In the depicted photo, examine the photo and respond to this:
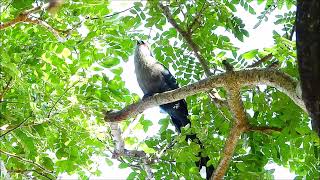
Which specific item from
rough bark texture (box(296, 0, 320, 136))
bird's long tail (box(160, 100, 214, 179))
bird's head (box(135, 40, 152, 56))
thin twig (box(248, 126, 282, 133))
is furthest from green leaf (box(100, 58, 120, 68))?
rough bark texture (box(296, 0, 320, 136))

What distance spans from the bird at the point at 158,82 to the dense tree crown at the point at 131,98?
118mm

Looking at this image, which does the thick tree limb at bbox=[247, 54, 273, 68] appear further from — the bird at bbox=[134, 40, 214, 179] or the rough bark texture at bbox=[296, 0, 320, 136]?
the rough bark texture at bbox=[296, 0, 320, 136]

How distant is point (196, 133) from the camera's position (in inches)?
146

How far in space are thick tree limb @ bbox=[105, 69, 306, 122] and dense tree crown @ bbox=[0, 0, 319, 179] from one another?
2 cm

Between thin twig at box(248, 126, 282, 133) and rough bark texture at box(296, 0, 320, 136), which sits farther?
thin twig at box(248, 126, 282, 133)

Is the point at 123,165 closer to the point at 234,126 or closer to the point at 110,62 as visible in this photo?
the point at 110,62

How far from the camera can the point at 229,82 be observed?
2.87 meters

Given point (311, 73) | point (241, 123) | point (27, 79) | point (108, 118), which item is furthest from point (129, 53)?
point (311, 73)

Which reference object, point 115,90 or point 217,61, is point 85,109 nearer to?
point 115,90

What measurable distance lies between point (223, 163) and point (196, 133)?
1.27 feet

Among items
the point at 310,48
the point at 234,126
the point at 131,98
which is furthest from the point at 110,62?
the point at 310,48

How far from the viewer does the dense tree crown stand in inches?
131

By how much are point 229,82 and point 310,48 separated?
5.46 feet

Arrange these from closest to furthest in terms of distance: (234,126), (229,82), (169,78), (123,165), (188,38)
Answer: (229,82) → (234,126) → (188,38) → (123,165) → (169,78)
